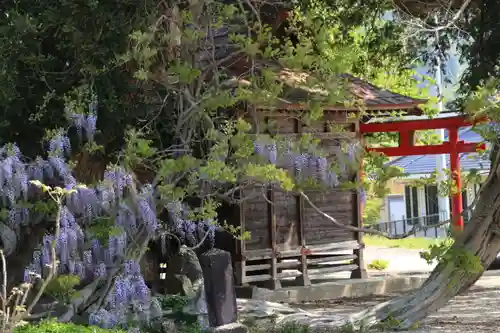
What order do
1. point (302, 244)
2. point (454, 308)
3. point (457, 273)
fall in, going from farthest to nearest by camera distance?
point (302, 244) < point (454, 308) < point (457, 273)

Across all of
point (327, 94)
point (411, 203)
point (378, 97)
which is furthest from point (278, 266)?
point (411, 203)

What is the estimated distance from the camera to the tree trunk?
9.60 meters

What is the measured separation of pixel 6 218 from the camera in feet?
28.7

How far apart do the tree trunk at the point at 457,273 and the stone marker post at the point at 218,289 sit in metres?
1.85

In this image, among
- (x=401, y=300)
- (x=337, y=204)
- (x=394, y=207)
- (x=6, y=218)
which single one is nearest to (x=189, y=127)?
(x=6, y=218)

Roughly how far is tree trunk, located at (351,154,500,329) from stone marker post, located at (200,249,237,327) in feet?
6.05

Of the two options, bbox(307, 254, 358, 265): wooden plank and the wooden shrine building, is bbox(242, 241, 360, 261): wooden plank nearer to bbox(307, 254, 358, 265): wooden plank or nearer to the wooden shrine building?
the wooden shrine building

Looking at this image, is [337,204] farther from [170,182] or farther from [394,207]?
[394,207]

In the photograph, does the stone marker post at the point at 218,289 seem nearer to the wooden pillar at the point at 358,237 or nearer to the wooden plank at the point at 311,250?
the wooden plank at the point at 311,250

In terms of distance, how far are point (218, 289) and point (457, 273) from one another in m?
2.90

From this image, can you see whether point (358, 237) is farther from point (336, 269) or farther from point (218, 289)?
point (218, 289)

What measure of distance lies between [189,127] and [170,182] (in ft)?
3.50

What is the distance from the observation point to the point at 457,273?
9570 mm

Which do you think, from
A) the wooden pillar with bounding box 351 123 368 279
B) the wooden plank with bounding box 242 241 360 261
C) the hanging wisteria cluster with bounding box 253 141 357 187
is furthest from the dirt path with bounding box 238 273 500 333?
the hanging wisteria cluster with bounding box 253 141 357 187
